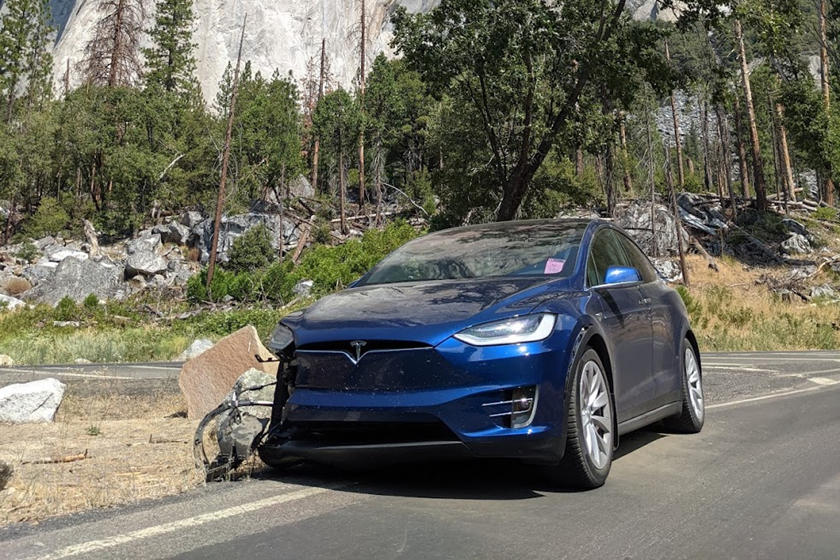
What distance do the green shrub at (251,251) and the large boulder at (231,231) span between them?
2.30m

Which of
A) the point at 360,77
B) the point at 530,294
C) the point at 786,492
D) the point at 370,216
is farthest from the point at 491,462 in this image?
the point at 360,77

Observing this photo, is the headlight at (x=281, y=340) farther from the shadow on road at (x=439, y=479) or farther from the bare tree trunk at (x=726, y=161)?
the bare tree trunk at (x=726, y=161)

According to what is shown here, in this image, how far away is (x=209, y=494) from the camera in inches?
169

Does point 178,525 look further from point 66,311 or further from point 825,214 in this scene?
point 825,214

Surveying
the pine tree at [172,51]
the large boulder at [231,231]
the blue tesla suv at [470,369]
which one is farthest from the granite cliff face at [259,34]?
the blue tesla suv at [470,369]

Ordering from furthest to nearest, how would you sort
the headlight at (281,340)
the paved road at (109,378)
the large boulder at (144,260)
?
the large boulder at (144,260)
the paved road at (109,378)
the headlight at (281,340)

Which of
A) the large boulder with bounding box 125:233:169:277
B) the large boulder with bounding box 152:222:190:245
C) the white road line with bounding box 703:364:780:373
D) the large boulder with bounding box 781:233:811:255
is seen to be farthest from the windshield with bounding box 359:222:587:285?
the large boulder with bounding box 152:222:190:245

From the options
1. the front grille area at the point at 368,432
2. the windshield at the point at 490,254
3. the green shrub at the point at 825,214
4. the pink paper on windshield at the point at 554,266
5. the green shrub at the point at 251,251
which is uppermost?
the green shrub at the point at 251,251

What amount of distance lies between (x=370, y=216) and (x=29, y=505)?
54.6m

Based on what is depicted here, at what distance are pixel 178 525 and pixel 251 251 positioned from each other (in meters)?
44.9

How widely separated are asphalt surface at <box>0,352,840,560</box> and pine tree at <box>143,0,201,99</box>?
62742 mm

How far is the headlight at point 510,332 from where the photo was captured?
13.8 ft

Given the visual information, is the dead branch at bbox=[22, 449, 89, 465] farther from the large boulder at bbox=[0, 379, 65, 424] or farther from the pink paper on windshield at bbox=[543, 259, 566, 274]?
the pink paper on windshield at bbox=[543, 259, 566, 274]

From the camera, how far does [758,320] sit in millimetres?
27422
